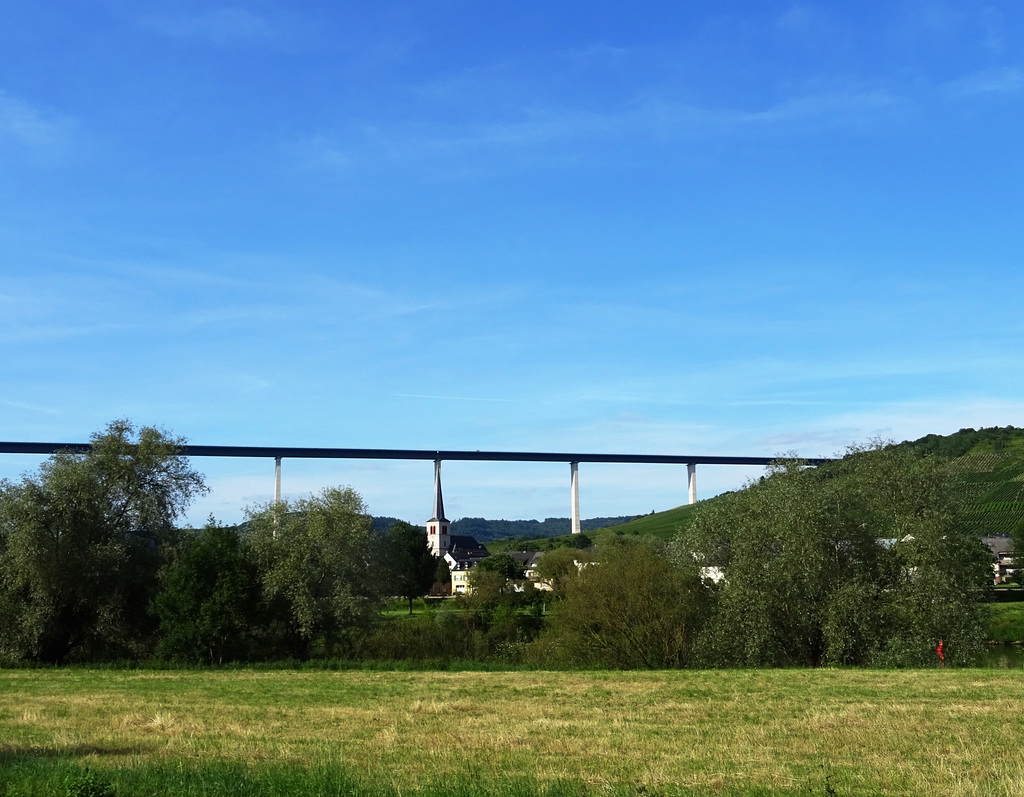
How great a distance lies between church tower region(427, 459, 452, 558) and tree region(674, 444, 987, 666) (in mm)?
136024

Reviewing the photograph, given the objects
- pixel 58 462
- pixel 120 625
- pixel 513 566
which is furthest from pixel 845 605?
pixel 513 566

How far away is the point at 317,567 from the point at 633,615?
672 inches

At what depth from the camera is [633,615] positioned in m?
37.3

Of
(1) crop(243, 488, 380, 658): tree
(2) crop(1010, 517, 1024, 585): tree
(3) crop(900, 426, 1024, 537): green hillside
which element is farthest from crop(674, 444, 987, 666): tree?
(2) crop(1010, 517, 1024, 585): tree

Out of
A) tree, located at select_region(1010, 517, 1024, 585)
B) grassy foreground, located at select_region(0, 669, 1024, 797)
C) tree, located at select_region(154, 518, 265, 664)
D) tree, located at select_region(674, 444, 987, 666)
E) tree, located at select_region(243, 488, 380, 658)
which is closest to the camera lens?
grassy foreground, located at select_region(0, 669, 1024, 797)

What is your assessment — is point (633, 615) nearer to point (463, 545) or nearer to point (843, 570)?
point (843, 570)

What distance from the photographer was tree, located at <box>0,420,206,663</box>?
4097 centimetres

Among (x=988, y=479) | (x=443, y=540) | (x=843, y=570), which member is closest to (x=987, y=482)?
(x=988, y=479)

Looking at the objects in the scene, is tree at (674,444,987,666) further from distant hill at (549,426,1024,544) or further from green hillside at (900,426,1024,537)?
green hillside at (900,426,1024,537)

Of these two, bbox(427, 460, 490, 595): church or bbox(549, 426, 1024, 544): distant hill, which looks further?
bbox(427, 460, 490, 595): church

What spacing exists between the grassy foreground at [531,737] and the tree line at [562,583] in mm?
8706

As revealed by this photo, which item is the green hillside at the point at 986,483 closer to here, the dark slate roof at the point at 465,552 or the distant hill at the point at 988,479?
Answer: the distant hill at the point at 988,479

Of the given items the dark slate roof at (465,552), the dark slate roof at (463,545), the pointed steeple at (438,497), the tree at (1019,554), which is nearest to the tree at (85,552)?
the tree at (1019,554)

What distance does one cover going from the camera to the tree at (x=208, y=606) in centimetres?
3984
